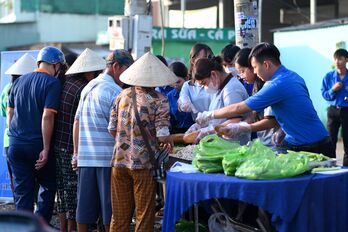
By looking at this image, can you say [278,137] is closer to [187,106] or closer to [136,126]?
[187,106]

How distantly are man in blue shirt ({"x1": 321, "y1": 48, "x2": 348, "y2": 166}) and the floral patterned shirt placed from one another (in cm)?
503

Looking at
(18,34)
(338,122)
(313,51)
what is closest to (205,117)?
(338,122)

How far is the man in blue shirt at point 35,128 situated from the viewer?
6688 mm

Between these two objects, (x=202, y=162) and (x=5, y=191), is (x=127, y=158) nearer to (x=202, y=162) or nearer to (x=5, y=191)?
(x=202, y=162)

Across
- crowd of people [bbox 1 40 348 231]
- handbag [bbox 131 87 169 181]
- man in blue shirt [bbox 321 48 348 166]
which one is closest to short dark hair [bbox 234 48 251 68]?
crowd of people [bbox 1 40 348 231]

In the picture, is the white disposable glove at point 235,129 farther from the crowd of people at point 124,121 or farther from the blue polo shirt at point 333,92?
the blue polo shirt at point 333,92

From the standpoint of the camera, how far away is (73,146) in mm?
6637

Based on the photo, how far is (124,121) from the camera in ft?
18.5

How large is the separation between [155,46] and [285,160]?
13097 millimetres

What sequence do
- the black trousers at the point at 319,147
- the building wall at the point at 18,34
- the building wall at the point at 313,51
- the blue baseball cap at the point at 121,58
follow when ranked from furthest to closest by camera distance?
the building wall at the point at 18,34 → the building wall at the point at 313,51 → the blue baseball cap at the point at 121,58 → the black trousers at the point at 319,147

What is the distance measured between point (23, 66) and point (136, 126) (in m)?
2.94

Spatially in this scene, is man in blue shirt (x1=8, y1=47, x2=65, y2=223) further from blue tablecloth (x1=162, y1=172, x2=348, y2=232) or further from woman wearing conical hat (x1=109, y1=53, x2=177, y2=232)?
blue tablecloth (x1=162, y1=172, x2=348, y2=232)

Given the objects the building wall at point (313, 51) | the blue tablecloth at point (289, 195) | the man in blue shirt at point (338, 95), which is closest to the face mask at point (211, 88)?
the blue tablecloth at point (289, 195)

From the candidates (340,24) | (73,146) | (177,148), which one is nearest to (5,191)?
(73,146)
